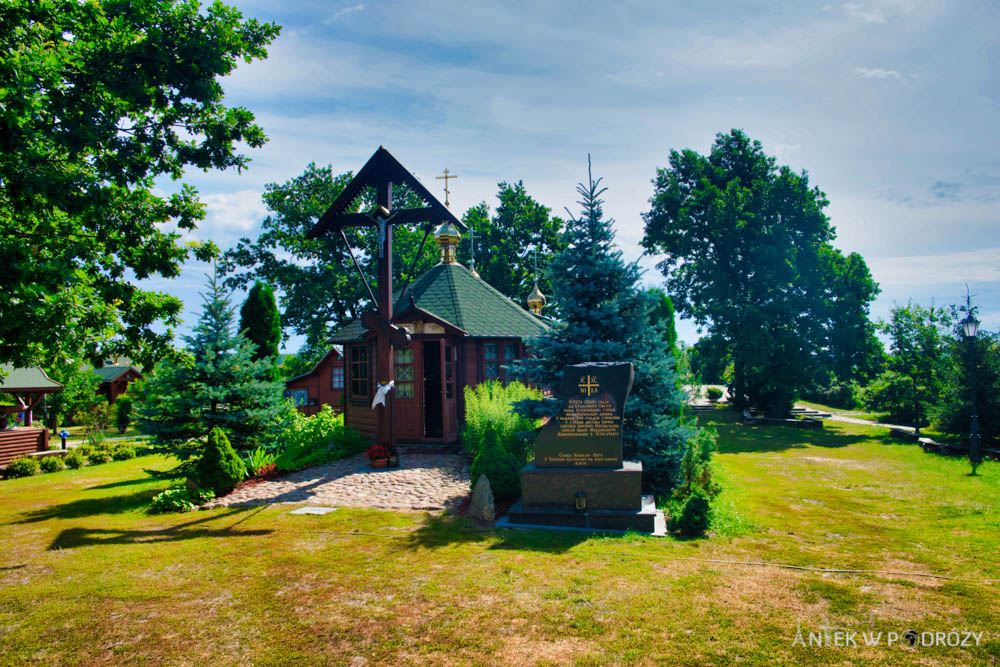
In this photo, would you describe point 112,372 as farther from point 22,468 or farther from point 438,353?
point 438,353

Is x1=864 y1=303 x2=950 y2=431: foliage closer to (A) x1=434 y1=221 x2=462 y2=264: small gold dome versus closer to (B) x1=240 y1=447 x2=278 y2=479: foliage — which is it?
(A) x1=434 y1=221 x2=462 y2=264: small gold dome

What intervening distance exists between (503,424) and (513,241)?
87.1ft

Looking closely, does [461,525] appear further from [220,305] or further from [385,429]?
[220,305]

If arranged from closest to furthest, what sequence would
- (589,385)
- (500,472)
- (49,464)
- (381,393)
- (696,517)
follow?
(696,517), (589,385), (500,472), (381,393), (49,464)

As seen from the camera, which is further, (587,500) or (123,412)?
(123,412)

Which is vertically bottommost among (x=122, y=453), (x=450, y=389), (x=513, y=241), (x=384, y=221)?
(x=122, y=453)

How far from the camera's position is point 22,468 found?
15.5 meters

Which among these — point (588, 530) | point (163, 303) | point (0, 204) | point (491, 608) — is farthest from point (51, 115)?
point (588, 530)

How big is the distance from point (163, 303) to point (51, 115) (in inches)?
121

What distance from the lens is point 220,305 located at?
11766 mm

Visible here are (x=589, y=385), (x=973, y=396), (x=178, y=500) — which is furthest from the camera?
(x=973, y=396)

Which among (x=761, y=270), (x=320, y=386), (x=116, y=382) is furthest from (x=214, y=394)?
(x=116, y=382)

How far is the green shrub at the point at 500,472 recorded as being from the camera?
9000 millimetres

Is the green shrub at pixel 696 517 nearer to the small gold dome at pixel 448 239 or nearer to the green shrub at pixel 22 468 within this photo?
the small gold dome at pixel 448 239
